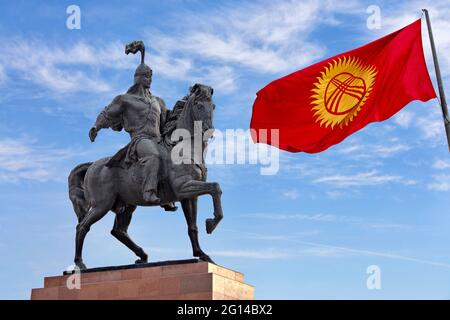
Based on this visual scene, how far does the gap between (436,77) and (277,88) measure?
154 inches

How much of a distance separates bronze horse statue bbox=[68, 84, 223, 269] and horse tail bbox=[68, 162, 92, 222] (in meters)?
0.03

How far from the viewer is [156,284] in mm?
15180

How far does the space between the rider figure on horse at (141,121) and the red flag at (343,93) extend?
221cm

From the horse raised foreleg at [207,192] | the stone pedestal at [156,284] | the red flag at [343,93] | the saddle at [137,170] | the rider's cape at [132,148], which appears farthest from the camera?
the rider's cape at [132,148]

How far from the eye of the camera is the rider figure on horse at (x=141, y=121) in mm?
16125

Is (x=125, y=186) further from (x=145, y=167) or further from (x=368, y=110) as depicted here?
(x=368, y=110)

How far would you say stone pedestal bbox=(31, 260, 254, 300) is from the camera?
14.8 metres

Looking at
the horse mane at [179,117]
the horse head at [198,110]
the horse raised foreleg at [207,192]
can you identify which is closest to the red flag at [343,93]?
the horse head at [198,110]

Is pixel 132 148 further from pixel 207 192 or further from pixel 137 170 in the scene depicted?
pixel 207 192

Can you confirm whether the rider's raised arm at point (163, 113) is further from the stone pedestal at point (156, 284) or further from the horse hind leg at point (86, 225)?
the stone pedestal at point (156, 284)

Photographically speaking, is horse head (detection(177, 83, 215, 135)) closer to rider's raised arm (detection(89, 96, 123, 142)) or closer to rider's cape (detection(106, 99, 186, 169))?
rider's cape (detection(106, 99, 186, 169))
